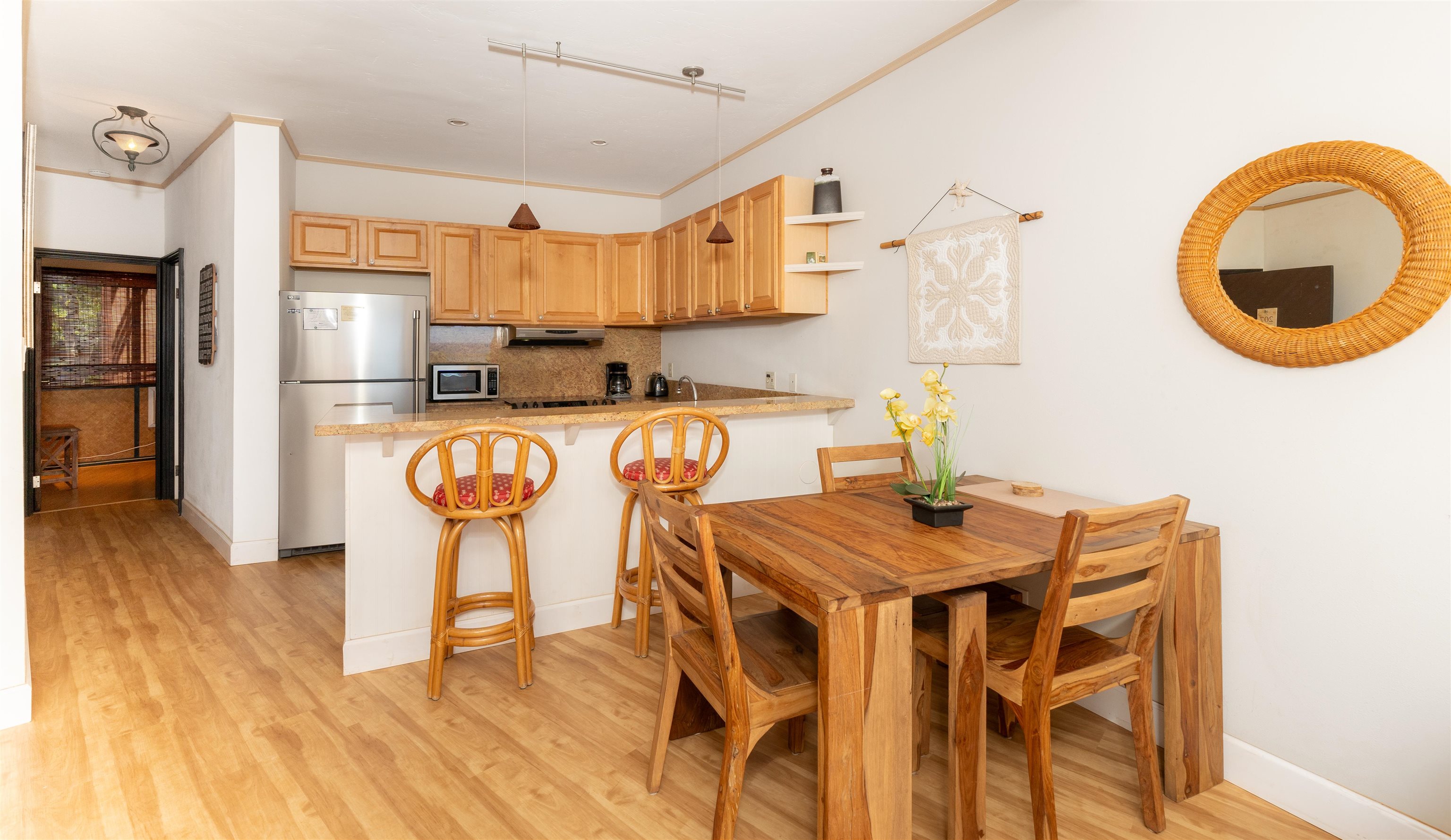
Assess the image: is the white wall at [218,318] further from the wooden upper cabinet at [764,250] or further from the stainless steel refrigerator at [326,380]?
the wooden upper cabinet at [764,250]

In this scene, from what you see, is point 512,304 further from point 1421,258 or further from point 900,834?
point 1421,258

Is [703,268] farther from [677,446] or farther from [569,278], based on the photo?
[677,446]

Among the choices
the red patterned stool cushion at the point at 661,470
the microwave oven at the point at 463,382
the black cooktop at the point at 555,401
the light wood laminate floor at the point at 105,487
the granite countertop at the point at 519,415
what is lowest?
the light wood laminate floor at the point at 105,487

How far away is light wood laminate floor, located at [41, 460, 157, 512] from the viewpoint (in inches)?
216

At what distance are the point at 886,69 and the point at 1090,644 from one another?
8.60 ft

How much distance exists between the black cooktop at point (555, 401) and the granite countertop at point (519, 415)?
3.39 ft

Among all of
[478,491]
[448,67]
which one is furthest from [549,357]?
[478,491]

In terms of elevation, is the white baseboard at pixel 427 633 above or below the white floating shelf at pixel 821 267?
below

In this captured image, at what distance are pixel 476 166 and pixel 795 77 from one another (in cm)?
260

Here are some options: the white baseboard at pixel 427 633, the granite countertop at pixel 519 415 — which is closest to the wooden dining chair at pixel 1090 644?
the granite countertop at pixel 519 415

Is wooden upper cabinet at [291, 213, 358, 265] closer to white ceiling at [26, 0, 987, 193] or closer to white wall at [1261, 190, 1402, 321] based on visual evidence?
white ceiling at [26, 0, 987, 193]

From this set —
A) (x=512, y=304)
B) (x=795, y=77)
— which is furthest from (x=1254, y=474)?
(x=512, y=304)

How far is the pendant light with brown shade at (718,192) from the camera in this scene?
337 cm

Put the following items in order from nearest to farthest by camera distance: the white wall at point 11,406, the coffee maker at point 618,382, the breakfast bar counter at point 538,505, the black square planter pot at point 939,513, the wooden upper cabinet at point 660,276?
1. the black square planter pot at point 939,513
2. the white wall at point 11,406
3. the breakfast bar counter at point 538,505
4. the wooden upper cabinet at point 660,276
5. the coffee maker at point 618,382
